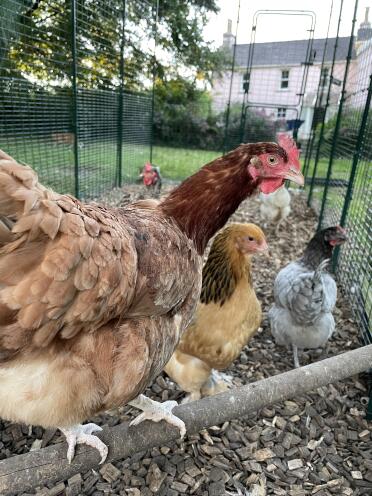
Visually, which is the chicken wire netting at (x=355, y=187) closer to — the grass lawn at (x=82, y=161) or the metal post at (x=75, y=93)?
the metal post at (x=75, y=93)

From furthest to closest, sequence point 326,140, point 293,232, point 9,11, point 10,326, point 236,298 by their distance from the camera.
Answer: point 326,140 < point 293,232 < point 9,11 < point 236,298 < point 10,326

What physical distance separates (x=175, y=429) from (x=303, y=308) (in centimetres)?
161

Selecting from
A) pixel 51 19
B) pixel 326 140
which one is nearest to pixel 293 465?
pixel 51 19

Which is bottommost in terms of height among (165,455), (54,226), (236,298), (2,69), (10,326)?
(165,455)

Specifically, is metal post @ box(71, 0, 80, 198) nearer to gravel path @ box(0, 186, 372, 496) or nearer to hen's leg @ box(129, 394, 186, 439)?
gravel path @ box(0, 186, 372, 496)

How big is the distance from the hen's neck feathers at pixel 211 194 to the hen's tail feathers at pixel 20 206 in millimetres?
756

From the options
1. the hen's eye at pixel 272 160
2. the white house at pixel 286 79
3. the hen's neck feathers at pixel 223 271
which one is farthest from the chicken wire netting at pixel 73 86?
the hen's eye at pixel 272 160

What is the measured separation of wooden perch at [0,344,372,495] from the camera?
1.02 metres

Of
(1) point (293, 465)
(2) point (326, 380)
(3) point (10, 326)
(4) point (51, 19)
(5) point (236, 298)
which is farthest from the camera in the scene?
(4) point (51, 19)

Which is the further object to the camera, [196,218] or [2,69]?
[2,69]

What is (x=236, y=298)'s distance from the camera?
231 centimetres

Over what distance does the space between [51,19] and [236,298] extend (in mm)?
4396

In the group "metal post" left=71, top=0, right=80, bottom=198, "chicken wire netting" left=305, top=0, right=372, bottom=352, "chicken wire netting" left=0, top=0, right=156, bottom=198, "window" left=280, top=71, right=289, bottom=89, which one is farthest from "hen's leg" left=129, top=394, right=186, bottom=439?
"window" left=280, top=71, right=289, bottom=89

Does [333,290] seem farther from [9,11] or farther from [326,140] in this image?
[326,140]
